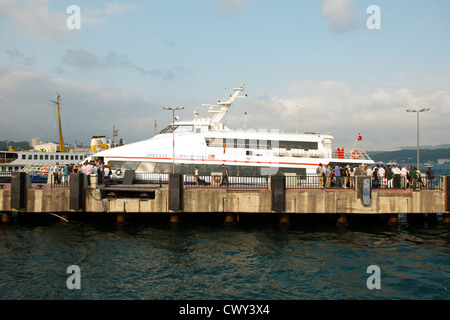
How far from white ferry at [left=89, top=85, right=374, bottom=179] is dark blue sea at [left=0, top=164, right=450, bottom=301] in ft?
16.0

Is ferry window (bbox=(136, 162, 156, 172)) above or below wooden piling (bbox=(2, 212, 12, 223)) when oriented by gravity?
above

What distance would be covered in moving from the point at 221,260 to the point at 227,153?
11671mm

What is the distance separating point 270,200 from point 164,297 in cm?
960

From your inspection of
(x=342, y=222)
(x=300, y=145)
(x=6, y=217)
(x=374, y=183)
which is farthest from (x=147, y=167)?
(x=374, y=183)

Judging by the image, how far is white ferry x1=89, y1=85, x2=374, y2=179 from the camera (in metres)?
23.4

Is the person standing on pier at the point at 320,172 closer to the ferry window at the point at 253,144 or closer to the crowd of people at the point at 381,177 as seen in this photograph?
the crowd of people at the point at 381,177

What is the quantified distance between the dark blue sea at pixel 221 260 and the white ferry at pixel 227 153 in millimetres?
4885

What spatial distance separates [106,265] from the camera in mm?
12609

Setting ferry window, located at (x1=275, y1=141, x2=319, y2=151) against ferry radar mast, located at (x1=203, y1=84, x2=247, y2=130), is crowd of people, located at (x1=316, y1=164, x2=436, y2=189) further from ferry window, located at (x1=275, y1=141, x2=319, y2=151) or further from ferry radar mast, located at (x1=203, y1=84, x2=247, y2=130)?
ferry radar mast, located at (x1=203, y1=84, x2=247, y2=130)

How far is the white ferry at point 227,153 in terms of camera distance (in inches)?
922

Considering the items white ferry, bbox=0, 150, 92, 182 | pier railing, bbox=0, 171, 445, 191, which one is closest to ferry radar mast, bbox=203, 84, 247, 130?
pier railing, bbox=0, 171, 445, 191

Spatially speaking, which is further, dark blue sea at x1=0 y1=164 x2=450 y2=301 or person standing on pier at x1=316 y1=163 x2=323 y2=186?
person standing on pier at x1=316 y1=163 x2=323 y2=186

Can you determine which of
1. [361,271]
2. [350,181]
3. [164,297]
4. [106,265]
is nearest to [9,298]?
[106,265]

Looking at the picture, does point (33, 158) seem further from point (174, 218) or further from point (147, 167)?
point (174, 218)
